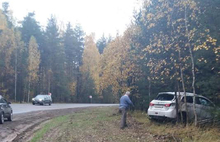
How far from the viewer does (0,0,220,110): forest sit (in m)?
12.6

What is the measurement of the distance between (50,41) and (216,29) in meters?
48.4

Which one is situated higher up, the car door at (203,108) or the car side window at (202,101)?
the car side window at (202,101)

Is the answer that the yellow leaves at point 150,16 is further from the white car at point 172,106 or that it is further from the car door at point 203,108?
the car door at point 203,108

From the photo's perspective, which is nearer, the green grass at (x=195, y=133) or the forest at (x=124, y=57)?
the green grass at (x=195, y=133)

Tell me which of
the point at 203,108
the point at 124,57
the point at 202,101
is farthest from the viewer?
the point at 124,57

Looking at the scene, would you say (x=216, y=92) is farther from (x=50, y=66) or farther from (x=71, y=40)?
(x=71, y=40)

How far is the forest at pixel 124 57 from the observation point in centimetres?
1262

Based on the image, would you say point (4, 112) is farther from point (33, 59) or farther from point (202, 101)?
point (33, 59)

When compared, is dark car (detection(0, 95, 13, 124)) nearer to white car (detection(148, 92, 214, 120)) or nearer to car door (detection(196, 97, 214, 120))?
white car (detection(148, 92, 214, 120))

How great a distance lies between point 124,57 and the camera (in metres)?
22.0

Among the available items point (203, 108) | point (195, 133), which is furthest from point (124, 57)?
point (195, 133)

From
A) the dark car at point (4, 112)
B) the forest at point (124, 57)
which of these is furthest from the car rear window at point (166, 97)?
the dark car at point (4, 112)

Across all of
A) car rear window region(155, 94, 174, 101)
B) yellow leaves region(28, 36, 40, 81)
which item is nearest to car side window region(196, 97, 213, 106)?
car rear window region(155, 94, 174, 101)

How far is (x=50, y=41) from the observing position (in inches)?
2275
